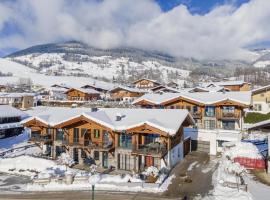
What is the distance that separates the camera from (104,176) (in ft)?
104

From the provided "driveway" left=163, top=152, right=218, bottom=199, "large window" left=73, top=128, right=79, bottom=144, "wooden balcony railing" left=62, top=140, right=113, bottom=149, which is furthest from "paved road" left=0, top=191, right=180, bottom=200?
"large window" left=73, top=128, right=79, bottom=144

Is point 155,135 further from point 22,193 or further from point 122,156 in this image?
point 22,193

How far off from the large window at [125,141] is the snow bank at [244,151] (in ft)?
40.5

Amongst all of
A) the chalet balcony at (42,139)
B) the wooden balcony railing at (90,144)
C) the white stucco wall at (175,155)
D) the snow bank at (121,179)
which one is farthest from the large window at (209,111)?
the chalet balcony at (42,139)

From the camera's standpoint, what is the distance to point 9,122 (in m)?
51.3

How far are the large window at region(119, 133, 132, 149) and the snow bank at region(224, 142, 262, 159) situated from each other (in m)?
12.3

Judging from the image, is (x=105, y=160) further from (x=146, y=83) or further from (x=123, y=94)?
(x=146, y=83)

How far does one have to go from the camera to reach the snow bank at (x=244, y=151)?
111 feet

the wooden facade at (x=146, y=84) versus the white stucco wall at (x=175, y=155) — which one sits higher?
the wooden facade at (x=146, y=84)

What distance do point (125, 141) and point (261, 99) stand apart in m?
42.2


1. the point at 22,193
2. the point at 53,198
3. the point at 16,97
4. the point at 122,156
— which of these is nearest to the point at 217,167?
the point at 122,156

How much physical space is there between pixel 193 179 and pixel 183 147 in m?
9.41

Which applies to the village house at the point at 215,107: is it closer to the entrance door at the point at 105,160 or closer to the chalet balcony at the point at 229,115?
the chalet balcony at the point at 229,115

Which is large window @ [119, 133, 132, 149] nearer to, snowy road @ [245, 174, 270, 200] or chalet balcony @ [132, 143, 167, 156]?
chalet balcony @ [132, 143, 167, 156]
